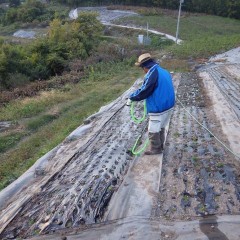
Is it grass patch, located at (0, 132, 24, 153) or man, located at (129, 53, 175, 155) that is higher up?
man, located at (129, 53, 175, 155)

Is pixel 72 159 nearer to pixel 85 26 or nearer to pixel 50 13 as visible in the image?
pixel 85 26

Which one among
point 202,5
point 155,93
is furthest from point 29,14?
point 155,93

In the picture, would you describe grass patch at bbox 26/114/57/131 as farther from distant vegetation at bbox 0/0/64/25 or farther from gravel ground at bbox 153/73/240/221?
distant vegetation at bbox 0/0/64/25

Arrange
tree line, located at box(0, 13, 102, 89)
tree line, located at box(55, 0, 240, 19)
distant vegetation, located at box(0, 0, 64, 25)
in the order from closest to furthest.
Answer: tree line, located at box(0, 13, 102, 89) → tree line, located at box(55, 0, 240, 19) → distant vegetation, located at box(0, 0, 64, 25)

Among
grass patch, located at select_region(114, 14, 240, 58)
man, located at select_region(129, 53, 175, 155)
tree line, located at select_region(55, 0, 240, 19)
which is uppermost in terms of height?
tree line, located at select_region(55, 0, 240, 19)

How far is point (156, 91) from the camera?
5301 millimetres

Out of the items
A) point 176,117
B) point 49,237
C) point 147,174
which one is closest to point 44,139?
point 176,117

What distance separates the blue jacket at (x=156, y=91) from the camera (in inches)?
206

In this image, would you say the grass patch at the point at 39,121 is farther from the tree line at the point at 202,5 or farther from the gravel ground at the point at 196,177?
the tree line at the point at 202,5

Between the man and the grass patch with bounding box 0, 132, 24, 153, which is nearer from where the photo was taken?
the man

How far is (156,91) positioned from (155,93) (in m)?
0.04

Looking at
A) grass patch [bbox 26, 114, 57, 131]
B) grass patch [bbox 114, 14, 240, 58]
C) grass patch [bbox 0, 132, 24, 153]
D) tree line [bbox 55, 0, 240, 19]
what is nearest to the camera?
grass patch [bbox 0, 132, 24, 153]

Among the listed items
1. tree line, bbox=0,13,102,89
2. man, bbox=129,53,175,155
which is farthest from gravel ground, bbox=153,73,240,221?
tree line, bbox=0,13,102,89

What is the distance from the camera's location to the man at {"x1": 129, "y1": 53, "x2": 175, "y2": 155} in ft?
17.2
